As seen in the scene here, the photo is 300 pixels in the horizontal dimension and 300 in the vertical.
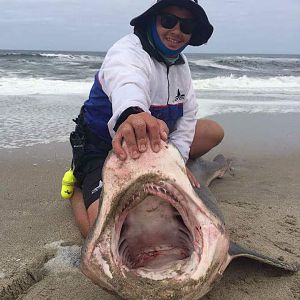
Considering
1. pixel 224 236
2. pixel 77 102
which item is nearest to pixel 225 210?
pixel 224 236

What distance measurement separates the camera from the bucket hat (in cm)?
296

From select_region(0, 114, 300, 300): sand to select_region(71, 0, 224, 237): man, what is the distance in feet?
1.11

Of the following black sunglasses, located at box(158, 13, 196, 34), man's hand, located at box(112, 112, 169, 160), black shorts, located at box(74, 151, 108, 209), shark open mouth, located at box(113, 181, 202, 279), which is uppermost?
black sunglasses, located at box(158, 13, 196, 34)

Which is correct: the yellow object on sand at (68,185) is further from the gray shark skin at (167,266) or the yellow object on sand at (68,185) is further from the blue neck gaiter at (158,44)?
the gray shark skin at (167,266)

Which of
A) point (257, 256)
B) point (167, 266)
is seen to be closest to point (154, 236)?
point (167, 266)

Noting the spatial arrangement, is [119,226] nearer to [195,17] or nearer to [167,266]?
[167,266]

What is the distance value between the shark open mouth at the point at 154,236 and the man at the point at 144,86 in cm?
39

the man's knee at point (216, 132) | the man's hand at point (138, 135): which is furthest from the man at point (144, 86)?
the man's knee at point (216, 132)

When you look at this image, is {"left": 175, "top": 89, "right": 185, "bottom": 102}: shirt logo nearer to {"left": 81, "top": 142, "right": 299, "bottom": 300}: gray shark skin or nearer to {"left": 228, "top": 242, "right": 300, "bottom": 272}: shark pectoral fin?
{"left": 228, "top": 242, "right": 300, "bottom": 272}: shark pectoral fin

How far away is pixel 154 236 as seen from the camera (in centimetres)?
233

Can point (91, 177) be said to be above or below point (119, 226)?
below

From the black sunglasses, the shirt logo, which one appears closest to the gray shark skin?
the black sunglasses

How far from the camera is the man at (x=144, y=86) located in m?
2.55

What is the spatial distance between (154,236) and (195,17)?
1597 millimetres
